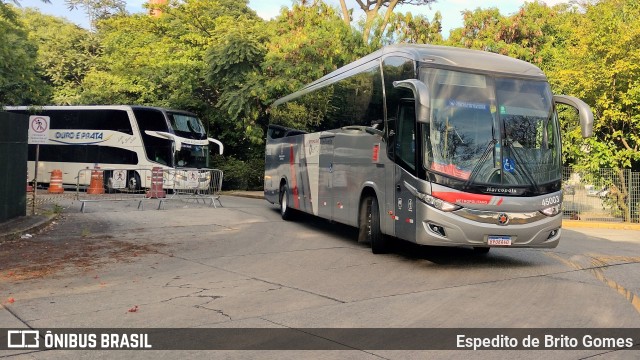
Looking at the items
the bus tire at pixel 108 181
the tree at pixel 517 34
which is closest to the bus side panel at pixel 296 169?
the bus tire at pixel 108 181

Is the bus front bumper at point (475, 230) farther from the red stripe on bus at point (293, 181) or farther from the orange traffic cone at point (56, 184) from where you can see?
the orange traffic cone at point (56, 184)

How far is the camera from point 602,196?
77.8 ft

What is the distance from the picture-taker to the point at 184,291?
27.1 feet

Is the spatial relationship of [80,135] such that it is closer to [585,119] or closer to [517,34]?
[517,34]

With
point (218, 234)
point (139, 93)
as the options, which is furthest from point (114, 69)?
point (218, 234)

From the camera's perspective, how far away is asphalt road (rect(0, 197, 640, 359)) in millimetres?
6602

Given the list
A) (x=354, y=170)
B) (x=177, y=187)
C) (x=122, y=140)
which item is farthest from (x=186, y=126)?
(x=354, y=170)

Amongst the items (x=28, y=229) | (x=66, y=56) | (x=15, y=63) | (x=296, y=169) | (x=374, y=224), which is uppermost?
(x=66, y=56)

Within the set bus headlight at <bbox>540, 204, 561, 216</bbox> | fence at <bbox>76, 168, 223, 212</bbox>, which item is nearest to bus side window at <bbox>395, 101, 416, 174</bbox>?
bus headlight at <bbox>540, 204, 561, 216</bbox>

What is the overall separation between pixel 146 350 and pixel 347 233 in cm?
1007

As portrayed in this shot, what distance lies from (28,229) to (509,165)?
10.5 metres

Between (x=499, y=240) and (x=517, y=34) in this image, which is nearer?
(x=499, y=240)

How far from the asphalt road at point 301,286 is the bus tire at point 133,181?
14.2 meters

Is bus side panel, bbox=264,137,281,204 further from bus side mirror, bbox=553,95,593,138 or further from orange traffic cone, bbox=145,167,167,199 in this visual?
bus side mirror, bbox=553,95,593,138
